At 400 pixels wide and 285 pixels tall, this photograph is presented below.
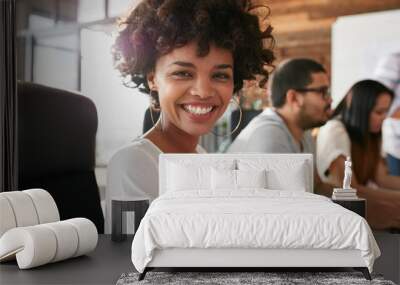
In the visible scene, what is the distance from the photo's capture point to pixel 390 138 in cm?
547

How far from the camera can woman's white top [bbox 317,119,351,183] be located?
5523 mm

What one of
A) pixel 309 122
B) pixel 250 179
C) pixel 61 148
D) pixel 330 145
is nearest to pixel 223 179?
pixel 250 179

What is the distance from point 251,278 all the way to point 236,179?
137 cm

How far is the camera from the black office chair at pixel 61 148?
5.64 m

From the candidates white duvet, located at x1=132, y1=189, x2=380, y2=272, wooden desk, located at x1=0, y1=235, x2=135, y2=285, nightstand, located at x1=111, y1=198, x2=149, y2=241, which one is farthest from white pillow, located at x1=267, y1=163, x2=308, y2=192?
wooden desk, located at x1=0, y1=235, x2=135, y2=285

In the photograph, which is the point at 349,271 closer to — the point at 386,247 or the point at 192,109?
the point at 386,247

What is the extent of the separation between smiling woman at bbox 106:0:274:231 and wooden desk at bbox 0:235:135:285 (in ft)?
2.91

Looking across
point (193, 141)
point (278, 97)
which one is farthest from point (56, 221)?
point (278, 97)

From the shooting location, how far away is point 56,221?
475 cm

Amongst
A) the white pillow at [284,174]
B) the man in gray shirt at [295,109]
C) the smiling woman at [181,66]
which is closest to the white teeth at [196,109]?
the smiling woman at [181,66]

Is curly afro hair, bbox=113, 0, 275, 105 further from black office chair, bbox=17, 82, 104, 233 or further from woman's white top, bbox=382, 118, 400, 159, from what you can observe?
woman's white top, bbox=382, 118, 400, 159

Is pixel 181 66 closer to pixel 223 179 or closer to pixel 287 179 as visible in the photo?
pixel 223 179

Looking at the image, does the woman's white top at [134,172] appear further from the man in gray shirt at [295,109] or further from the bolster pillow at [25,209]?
the bolster pillow at [25,209]

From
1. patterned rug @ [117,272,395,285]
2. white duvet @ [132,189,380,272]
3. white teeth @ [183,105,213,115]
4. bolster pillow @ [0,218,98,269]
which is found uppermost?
white teeth @ [183,105,213,115]
